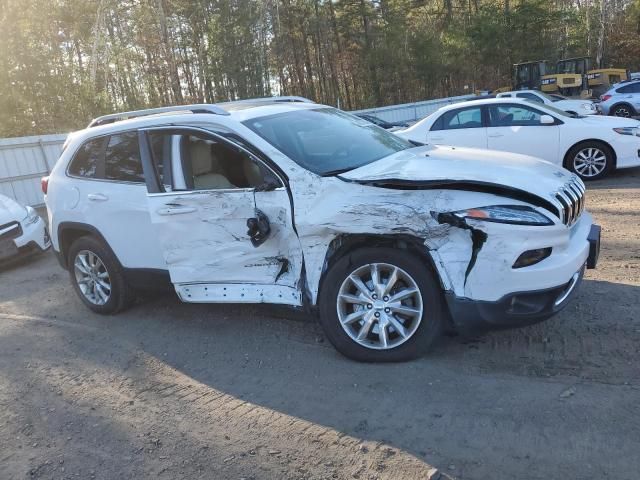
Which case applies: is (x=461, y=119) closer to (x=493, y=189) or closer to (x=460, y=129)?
(x=460, y=129)

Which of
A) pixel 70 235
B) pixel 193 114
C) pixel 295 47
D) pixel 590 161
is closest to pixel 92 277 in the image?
pixel 70 235

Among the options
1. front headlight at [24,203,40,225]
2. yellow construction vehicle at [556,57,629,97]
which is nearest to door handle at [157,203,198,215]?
front headlight at [24,203,40,225]

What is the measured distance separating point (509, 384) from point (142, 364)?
2.76 meters

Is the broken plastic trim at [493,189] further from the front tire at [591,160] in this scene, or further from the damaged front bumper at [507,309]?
the front tire at [591,160]

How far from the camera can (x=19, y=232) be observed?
28.0 ft

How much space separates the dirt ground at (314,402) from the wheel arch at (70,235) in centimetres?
88

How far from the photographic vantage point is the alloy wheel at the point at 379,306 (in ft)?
12.5

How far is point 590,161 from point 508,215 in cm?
734

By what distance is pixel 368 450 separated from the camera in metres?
3.09

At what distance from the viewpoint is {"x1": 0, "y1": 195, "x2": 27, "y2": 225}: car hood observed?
8469 mm

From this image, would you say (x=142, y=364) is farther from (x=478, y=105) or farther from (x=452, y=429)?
(x=478, y=105)

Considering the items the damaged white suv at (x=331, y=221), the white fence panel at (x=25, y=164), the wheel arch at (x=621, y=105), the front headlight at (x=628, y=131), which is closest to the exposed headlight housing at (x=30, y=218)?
the damaged white suv at (x=331, y=221)

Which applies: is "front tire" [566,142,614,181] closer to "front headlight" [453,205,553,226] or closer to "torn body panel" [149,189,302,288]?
"front headlight" [453,205,553,226]

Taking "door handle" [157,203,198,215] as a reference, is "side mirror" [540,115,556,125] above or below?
below
